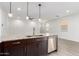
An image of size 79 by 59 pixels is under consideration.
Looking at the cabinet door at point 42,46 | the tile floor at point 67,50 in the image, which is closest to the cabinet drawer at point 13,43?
the cabinet door at point 42,46

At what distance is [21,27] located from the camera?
1080 cm

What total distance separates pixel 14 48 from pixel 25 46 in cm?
43

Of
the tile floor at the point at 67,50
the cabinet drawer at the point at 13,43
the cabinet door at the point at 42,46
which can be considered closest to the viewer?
the cabinet drawer at the point at 13,43

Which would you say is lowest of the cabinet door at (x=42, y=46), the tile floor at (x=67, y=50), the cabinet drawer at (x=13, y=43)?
the tile floor at (x=67, y=50)

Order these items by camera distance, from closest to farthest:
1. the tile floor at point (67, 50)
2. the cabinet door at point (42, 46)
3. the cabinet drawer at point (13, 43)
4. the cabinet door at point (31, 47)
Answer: the cabinet drawer at point (13, 43) < the cabinet door at point (31, 47) < the cabinet door at point (42, 46) < the tile floor at point (67, 50)

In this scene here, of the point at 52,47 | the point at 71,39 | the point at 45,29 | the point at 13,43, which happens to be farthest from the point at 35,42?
the point at 45,29

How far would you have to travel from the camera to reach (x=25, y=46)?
323 centimetres

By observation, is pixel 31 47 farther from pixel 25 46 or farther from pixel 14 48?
pixel 14 48

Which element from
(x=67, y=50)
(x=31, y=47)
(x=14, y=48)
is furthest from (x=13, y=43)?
(x=67, y=50)

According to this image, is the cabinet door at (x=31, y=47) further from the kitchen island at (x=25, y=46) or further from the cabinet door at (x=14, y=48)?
the cabinet door at (x=14, y=48)

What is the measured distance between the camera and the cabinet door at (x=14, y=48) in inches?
108

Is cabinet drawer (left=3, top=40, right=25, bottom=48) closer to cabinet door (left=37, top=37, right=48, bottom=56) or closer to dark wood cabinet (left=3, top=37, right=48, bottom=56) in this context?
dark wood cabinet (left=3, top=37, right=48, bottom=56)

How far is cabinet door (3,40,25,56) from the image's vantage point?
2.75 metres

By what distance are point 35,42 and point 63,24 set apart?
7699 mm
